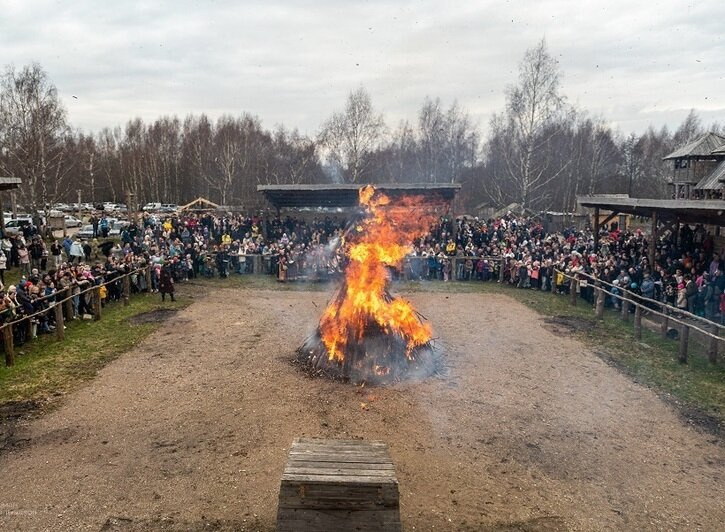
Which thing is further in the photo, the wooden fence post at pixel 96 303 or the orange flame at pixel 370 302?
the wooden fence post at pixel 96 303

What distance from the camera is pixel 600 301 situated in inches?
661

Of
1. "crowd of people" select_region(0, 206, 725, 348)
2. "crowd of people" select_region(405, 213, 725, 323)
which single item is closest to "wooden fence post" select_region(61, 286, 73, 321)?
"crowd of people" select_region(0, 206, 725, 348)

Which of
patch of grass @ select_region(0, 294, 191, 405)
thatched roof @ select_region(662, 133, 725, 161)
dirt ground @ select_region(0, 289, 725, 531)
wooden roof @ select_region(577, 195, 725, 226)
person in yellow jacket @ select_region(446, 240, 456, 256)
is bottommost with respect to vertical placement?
dirt ground @ select_region(0, 289, 725, 531)

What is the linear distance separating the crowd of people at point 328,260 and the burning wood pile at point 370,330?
26.1 feet

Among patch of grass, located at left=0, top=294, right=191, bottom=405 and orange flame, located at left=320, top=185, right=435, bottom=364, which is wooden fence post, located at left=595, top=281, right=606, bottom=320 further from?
patch of grass, located at left=0, top=294, right=191, bottom=405

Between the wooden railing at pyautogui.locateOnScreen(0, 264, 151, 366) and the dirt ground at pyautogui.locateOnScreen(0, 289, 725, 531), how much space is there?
7.59 feet

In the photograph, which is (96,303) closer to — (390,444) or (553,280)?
(390,444)

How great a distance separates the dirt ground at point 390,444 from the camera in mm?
6426

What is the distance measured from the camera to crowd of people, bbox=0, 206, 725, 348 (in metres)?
15.8

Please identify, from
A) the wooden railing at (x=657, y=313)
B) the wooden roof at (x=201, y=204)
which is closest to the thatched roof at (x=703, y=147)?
the wooden railing at (x=657, y=313)

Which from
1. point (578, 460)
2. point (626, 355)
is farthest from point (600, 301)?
point (578, 460)

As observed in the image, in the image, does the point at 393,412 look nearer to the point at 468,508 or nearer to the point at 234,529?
the point at 468,508

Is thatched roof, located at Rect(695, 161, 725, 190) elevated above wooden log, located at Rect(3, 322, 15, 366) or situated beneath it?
elevated above

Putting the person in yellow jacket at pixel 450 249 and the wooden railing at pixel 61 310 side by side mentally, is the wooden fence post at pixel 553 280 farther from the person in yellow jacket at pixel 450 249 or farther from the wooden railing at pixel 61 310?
the wooden railing at pixel 61 310
